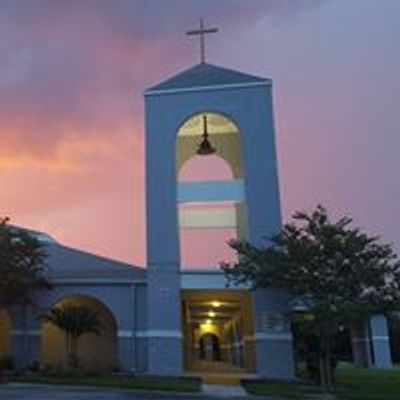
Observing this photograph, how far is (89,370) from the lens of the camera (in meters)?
31.3

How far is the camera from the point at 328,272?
2802cm

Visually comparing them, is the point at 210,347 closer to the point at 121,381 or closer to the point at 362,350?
the point at 362,350

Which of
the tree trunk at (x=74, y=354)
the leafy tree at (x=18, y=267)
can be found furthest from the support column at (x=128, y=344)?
the leafy tree at (x=18, y=267)

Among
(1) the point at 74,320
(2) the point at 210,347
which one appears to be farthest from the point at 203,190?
(2) the point at 210,347

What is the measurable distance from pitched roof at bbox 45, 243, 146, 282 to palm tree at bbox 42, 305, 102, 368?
146 cm

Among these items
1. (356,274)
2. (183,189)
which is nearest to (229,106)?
(183,189)

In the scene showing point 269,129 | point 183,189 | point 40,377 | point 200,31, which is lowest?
point 40,377

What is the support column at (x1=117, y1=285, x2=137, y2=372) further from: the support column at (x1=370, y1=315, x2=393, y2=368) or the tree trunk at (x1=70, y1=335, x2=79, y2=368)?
the support column at (x1=370, y1=315, x2=393, y2=368)

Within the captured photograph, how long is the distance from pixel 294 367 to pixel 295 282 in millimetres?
4718

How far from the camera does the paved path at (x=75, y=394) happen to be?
22828 mm

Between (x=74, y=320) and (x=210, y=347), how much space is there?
28.8 m

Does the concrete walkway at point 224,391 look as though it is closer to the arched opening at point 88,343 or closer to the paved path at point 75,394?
the paved path at point 75,394

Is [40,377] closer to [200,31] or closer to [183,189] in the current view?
[183,189]

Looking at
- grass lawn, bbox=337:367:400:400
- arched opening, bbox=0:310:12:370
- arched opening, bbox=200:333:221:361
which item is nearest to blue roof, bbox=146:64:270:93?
arched opening, bbox=0:310:12:370
